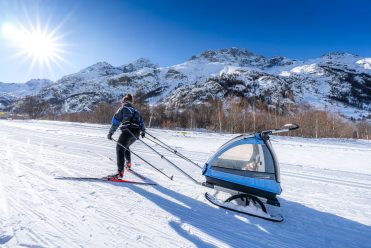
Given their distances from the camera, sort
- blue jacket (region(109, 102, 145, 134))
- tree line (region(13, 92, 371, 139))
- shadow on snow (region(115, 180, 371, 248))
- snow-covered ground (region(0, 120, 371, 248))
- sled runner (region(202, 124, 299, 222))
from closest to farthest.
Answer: snow-covered ground (region(0, 120, 371, 248)), shadow on snow (region(115, 180, 371, 248)), sled runner (region(202, 124, 299, 222)), blue jacket (region(109, 102, 145, 134)), tree line (region(13, 92, 371, 139))

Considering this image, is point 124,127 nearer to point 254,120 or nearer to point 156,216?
point 156,216

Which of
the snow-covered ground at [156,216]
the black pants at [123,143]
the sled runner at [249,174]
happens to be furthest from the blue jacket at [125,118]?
the sled runner at [249,174]

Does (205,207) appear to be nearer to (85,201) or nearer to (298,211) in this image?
(298,211)

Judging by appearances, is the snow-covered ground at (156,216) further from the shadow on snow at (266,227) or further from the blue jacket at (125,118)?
the blue jacket at (125,118)

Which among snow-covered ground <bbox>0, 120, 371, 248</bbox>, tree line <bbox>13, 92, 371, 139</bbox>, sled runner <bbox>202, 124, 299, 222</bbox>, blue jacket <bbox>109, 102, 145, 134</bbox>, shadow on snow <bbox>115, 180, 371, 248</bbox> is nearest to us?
snow-covered ground <bbox>0, 120, 371, 248</bbox>

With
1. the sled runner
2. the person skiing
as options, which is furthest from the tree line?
the sled runner

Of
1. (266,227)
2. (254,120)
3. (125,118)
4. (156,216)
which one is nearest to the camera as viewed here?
(266,227)

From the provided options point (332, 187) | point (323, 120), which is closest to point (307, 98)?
point (323, 120)

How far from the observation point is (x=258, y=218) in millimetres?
4219

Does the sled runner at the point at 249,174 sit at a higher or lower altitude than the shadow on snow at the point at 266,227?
higher

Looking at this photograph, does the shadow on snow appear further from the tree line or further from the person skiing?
the tree line

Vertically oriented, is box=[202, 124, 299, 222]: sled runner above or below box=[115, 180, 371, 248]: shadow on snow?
above

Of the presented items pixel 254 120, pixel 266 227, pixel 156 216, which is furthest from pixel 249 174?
pixel 254 120

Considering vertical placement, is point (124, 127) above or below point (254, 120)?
below
